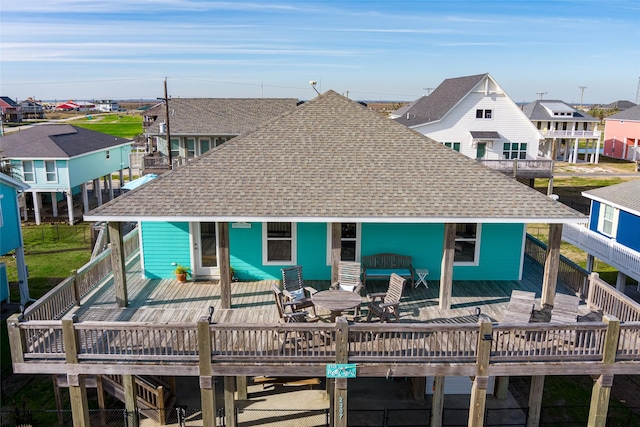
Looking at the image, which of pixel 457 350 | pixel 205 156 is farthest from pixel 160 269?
pixel 457 350

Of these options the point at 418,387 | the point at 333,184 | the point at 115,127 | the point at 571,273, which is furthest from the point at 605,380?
the point at 115,127

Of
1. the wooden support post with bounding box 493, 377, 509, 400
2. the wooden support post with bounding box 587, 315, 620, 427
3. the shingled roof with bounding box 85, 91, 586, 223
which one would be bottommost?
the wooden support post with bounding box 493, 377, 509, 400

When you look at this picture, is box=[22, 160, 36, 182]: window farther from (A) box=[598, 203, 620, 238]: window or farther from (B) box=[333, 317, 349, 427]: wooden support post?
(A) box=[598, 203, 620, 238]: window

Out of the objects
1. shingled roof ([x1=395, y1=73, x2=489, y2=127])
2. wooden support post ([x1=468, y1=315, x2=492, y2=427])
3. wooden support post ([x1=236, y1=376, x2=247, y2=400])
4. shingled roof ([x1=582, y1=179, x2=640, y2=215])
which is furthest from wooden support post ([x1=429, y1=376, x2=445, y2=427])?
shingled roof ([x1=395, y1=73, x2=489, y2=127])

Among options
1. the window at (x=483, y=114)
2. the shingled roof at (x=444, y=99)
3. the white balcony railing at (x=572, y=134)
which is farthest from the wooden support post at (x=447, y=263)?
the white balcony railing at (x=572, y=134)

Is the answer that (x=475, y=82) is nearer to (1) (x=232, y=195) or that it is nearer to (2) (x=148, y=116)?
(1) (x=232, y=195)

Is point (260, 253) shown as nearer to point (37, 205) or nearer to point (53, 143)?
point (53, 143)

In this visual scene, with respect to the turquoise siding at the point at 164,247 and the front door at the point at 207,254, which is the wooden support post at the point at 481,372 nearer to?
the front door at the point at 207,254
